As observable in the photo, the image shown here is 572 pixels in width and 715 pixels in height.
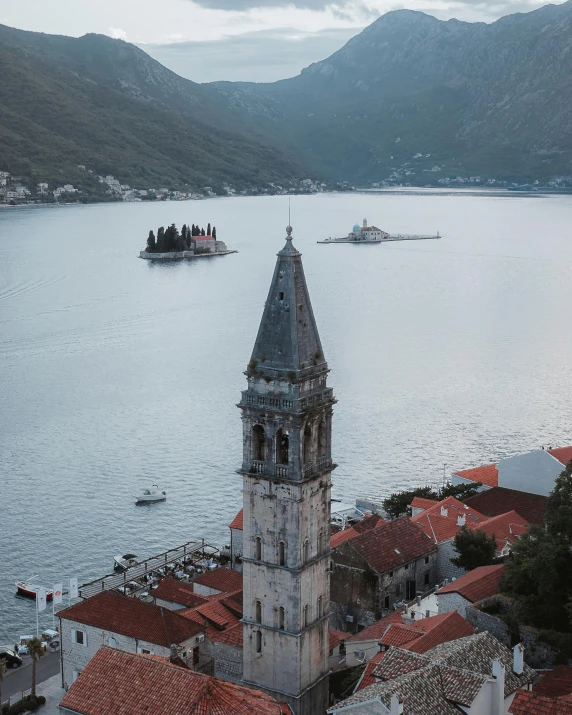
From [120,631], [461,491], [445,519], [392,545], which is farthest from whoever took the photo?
[461,491]

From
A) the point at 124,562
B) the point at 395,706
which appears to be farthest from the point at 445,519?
the point at 395,706

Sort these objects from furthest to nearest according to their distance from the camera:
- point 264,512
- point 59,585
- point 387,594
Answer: point 59,585, point 387,594, point 264,512

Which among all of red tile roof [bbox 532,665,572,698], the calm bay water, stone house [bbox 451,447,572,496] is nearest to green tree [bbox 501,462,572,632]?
red tile roof [bbox 532,665,572,698]

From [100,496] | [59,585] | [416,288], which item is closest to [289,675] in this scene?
[59,585]

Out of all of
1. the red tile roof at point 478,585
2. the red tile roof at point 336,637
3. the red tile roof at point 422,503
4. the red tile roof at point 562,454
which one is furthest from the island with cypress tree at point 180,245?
the red tile roof at point 336,637

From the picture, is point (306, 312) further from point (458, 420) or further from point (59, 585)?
point (458, 420)

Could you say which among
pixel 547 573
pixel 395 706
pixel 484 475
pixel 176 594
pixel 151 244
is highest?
pixel 395 706

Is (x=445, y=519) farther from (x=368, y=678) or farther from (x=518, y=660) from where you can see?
(x=518, y=660)
